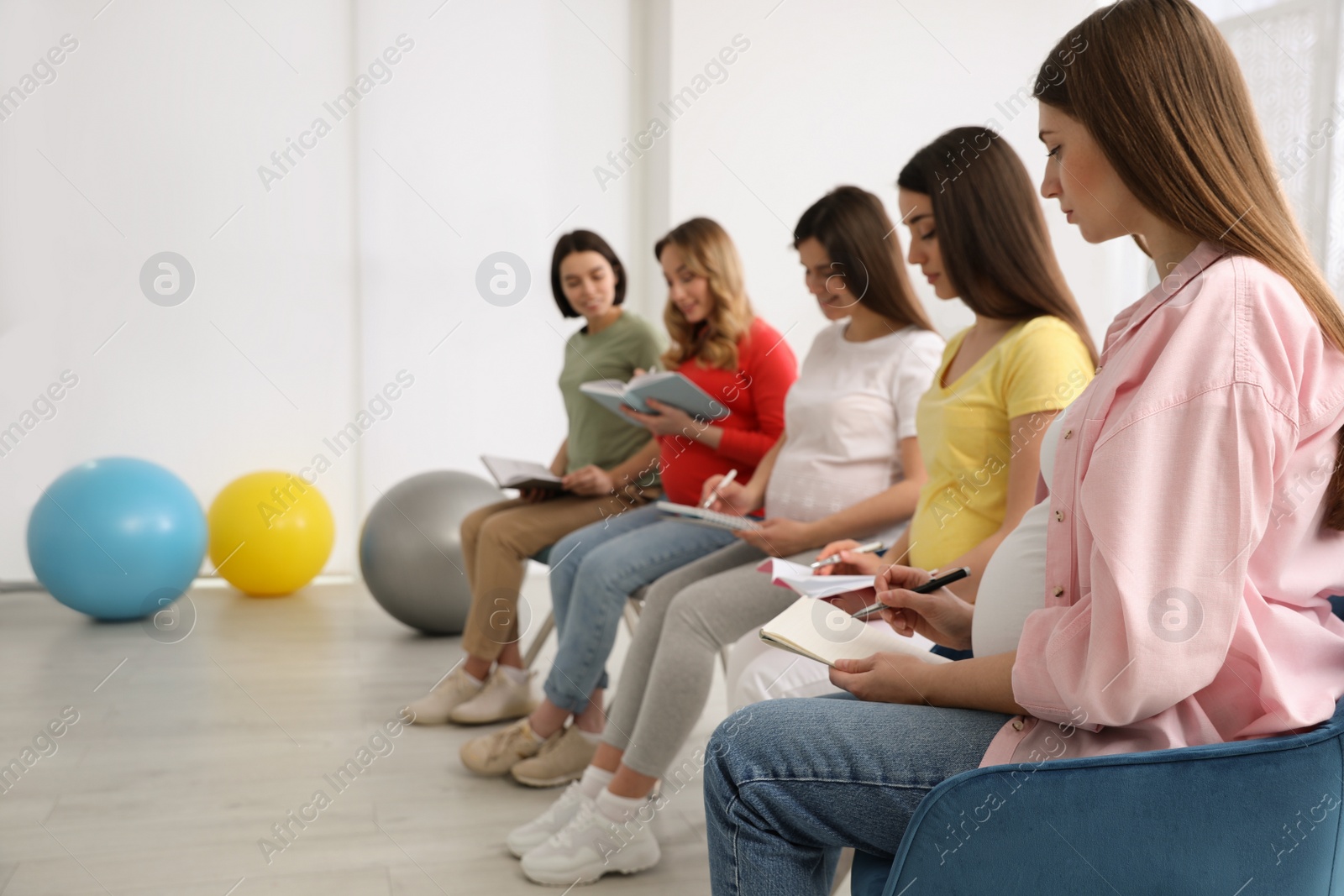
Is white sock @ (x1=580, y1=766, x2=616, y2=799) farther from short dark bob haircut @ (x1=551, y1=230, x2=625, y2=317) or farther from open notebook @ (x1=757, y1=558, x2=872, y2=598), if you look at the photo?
short dark bob haircut @ (x1=551, y1=230, x2=625, y2=317)

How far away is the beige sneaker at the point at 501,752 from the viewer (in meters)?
2.21

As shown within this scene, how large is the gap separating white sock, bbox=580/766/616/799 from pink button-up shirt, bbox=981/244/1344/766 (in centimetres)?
104

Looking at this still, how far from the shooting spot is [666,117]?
4.27 meters

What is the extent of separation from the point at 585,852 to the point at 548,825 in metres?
0.14

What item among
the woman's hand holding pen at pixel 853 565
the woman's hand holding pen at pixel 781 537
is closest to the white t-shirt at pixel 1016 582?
the woman's hand holding pen at pixel 853 565

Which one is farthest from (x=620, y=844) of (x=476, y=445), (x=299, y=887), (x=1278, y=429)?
(x=476, y=445)

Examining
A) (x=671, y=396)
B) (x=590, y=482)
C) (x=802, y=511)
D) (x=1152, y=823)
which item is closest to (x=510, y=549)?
(x=590, y=482)

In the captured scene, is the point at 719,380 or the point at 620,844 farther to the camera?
the point at 719,380

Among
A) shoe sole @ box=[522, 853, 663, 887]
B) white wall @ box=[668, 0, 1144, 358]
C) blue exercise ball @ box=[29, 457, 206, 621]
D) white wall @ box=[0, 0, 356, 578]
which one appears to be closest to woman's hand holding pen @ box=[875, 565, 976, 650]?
shoe sole @ box=[522, 853, 663, 887]

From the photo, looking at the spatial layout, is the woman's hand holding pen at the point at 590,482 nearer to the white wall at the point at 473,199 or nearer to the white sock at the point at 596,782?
the white sock at the point at 596,782

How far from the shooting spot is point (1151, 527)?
0.80 meters

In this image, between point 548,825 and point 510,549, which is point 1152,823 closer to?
point 548,825

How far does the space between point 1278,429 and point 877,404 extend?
1082mm

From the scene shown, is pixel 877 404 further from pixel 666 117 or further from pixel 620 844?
pixel 666 117
